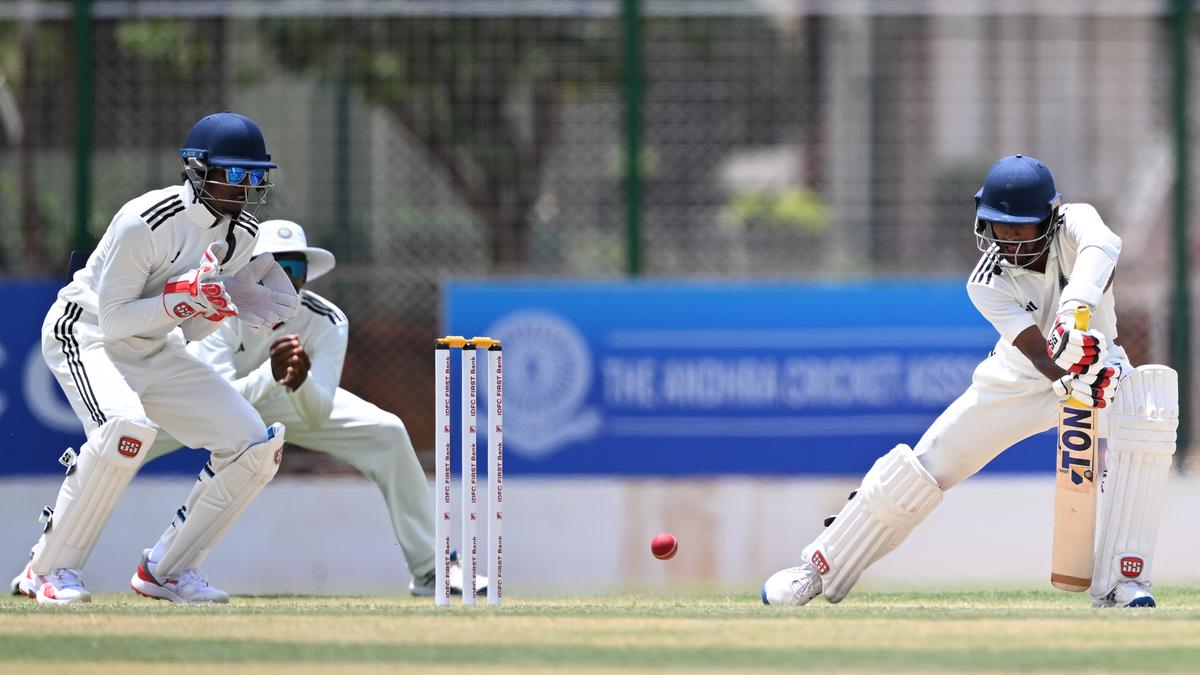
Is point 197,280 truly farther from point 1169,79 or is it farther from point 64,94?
point 1169,79

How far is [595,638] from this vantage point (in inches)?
195

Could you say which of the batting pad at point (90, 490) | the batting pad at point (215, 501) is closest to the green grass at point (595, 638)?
the batting pad at point (90, 490)

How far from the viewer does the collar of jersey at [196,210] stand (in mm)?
6121

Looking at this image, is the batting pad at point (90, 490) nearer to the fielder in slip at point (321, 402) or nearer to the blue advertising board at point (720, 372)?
the fielder in slip at point (321, 402)

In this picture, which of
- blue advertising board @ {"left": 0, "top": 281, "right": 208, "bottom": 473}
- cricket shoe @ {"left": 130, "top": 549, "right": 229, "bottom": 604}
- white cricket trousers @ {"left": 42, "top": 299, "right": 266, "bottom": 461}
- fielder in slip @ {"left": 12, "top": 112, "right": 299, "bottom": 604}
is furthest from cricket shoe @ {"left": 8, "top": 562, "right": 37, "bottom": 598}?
blue advertising board @ {"left": 0, "top": 281, "right": 208, "bottom": 473}

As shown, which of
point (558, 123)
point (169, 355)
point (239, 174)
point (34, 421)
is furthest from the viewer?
point (558, 123)

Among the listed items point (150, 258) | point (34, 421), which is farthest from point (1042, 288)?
point (34, 421)

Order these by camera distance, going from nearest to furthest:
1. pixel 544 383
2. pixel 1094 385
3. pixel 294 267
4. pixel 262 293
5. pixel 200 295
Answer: pixel 1094 385 < pixel 200 295 < pixel 262 293 < pixel 294 267 < pixel 544 383

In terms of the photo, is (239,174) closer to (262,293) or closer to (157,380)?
(262,293)

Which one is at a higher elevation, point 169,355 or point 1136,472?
point 169,355

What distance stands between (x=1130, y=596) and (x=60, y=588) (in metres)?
3.40

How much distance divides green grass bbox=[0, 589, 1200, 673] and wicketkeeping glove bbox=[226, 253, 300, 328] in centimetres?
99

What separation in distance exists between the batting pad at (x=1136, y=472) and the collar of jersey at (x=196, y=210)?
298cm

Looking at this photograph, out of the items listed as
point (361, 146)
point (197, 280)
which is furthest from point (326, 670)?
point (361, 146)
